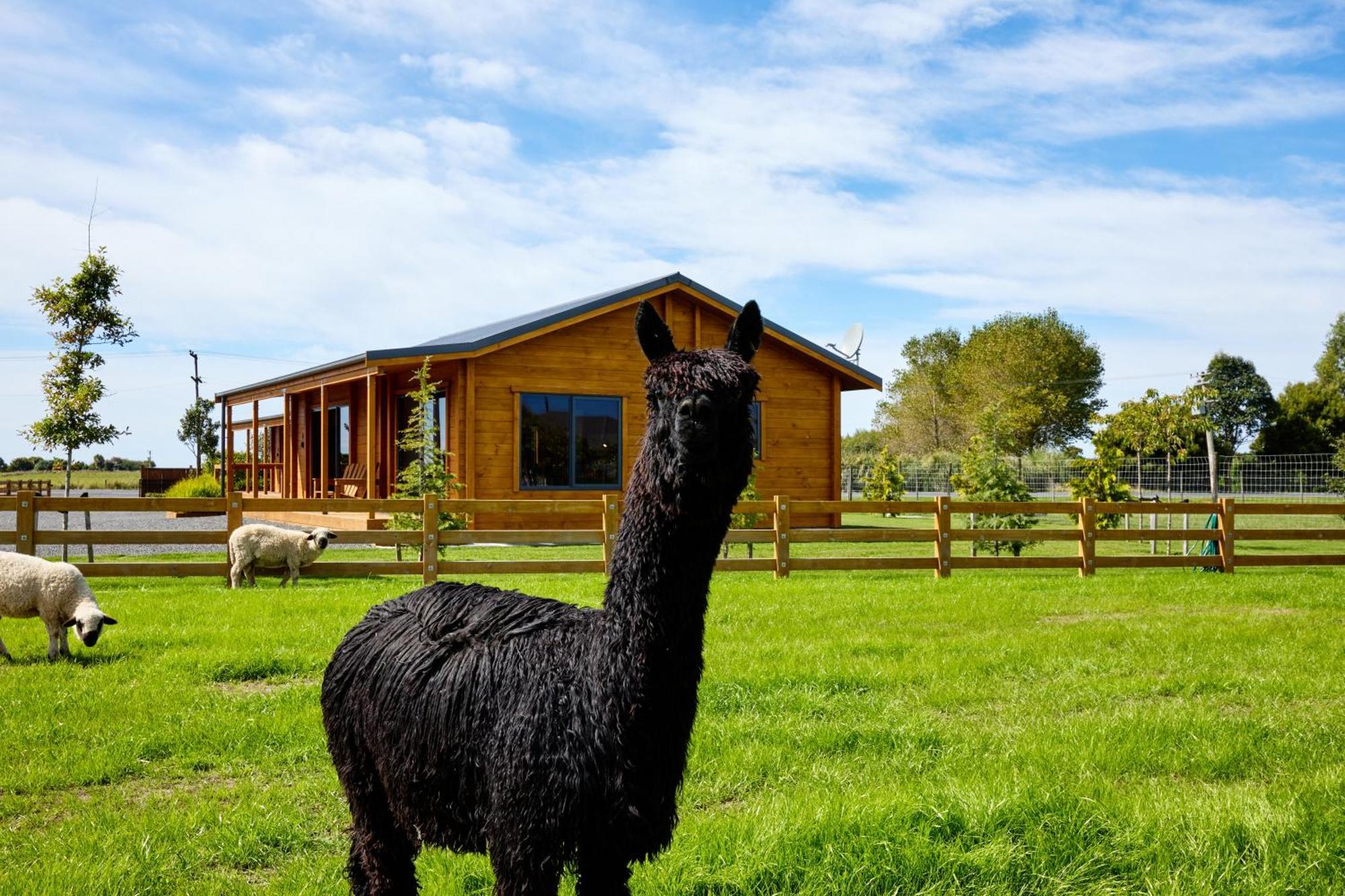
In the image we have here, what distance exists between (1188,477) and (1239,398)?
29.6 meters

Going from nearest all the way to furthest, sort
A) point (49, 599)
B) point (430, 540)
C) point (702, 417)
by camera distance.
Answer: point (702, 417)
point (49, 599)
point (430, 540)

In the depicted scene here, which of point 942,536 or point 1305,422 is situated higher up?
point 1305,422

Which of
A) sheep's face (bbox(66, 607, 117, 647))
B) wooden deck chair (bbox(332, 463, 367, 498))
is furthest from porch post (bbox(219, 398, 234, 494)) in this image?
sheep's face (bbox(66, 607, 117, 647))

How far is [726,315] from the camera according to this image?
2100 cm

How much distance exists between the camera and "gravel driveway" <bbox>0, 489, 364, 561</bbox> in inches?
712

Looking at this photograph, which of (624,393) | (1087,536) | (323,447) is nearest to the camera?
(1087,536)

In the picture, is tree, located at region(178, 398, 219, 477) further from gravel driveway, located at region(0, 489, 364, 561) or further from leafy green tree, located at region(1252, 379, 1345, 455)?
leafy green tree, located at region(1252, 379, 1345, 455)

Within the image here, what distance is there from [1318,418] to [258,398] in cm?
5513

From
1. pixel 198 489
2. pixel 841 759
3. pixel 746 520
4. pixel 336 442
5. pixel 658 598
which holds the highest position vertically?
A: pixel 336 442

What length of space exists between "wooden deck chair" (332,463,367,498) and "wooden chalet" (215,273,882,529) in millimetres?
47

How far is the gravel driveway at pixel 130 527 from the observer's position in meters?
18.1

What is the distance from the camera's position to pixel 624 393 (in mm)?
20234

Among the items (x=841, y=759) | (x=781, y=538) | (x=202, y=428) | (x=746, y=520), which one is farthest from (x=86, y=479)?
(x=841, y=759)

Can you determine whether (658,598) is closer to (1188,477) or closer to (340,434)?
(340,434)
